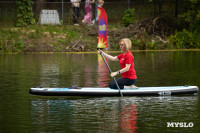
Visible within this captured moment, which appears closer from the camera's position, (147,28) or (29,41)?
(29,41)

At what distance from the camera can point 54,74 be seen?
20.5 metres

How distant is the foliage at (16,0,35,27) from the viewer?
37028mm

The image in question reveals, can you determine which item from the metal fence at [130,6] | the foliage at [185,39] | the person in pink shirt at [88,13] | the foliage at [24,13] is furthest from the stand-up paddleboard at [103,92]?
the metal fence at [130,6]

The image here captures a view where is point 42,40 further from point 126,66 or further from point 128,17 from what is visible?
point 126,66

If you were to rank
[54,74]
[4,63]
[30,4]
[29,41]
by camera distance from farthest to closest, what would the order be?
[30,4]
[29,41]
[4,63]
[54,74]

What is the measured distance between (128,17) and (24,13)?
752 cm

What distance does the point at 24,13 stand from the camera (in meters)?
37.1

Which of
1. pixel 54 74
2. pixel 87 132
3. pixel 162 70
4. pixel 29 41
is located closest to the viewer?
pixel 87 132

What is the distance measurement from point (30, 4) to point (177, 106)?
86.8 ft

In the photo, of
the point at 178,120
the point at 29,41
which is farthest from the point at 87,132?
the point at 29,41

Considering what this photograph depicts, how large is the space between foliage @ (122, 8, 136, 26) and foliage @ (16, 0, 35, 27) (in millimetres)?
6609

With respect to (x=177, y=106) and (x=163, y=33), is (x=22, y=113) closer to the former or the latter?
(x=177, y=106)

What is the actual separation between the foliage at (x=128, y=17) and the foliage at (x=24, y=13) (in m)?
6.61

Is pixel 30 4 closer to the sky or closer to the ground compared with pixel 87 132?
closer to the sky
